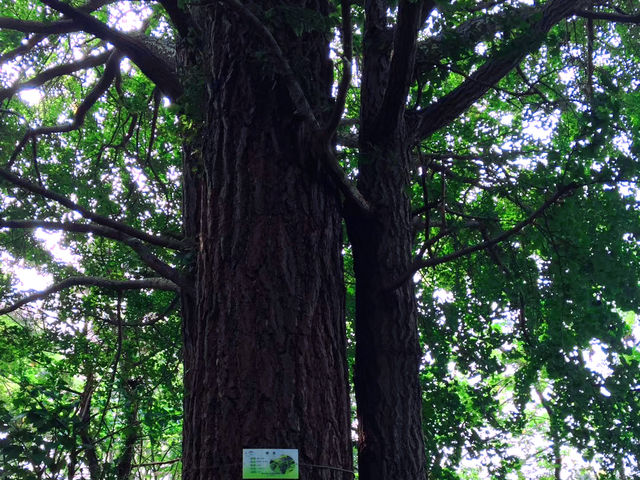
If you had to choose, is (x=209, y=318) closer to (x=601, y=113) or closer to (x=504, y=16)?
(x=601, y=113)

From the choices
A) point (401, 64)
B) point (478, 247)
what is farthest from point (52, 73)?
point (478, 247)

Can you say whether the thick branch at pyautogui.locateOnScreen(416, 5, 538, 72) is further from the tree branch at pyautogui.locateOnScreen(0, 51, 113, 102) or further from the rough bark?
the tree branch at pyautogui.locateOnScreen(0, 51, 113, 102)

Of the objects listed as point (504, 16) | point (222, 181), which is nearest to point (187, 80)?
point (222, 181)

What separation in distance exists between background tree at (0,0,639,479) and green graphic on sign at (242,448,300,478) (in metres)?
0.04

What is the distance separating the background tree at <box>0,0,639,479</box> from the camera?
222 cm

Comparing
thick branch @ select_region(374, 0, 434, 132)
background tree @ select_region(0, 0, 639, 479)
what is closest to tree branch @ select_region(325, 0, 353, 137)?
background tree @ select_region(0, 0, 639, 479)

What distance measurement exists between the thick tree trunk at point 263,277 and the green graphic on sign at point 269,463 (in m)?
0.03

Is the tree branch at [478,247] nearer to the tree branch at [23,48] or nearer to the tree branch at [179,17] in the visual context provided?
the tree branch at [179,17]

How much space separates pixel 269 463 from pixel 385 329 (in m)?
1.26

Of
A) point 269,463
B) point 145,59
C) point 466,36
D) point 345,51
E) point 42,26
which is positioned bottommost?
point 269,463

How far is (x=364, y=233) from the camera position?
130 inches

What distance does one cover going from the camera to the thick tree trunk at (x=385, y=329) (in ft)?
9.46

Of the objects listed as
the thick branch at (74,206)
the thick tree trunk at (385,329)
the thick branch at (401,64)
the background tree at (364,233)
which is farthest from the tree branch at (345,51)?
the thick branch at (74,206)

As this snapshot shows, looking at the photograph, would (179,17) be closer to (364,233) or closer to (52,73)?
(364,233)
